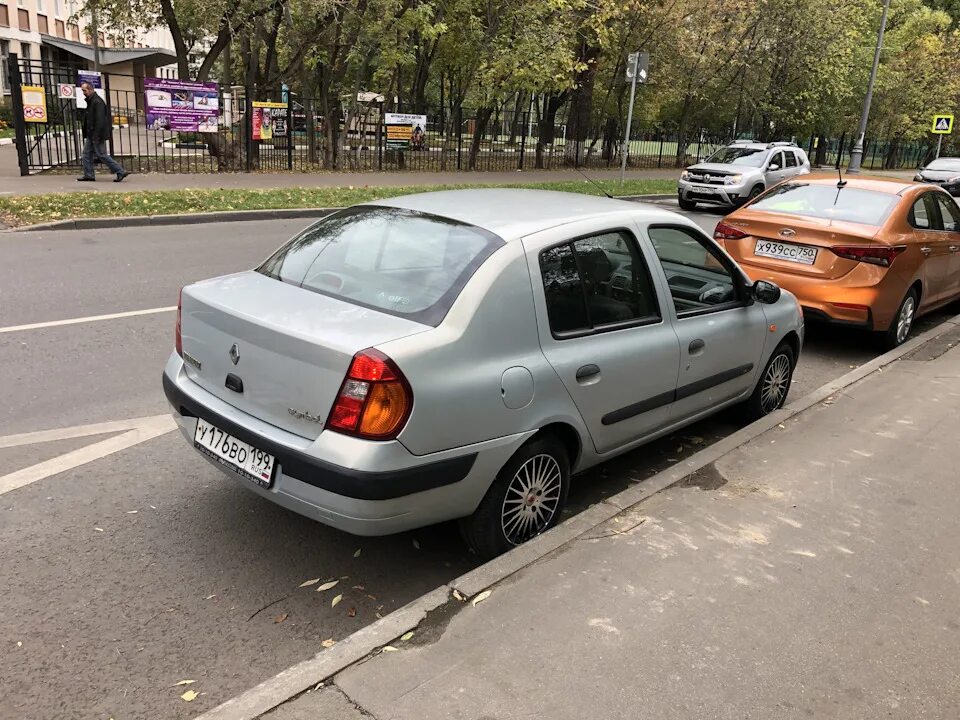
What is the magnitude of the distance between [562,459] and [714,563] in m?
0.79

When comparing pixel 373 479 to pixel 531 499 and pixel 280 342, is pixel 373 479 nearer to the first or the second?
pixel 280 342

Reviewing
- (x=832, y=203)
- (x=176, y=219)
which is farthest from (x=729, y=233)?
(x=176, y=219)

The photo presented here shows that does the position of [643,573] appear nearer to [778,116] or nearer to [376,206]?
[376,206]

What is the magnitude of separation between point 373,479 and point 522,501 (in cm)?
88

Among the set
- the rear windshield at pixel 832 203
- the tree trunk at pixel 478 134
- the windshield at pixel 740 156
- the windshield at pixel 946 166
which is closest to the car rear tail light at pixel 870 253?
the rear windshield at pixel 832 203

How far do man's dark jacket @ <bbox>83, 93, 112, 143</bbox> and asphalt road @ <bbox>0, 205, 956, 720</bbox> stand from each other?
10897 millimetres

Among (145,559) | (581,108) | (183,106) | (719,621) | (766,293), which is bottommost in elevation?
(145,559)

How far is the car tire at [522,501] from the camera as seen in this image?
341 centimetres

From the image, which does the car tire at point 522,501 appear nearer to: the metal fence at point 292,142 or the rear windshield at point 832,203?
the rear windshield at point 832,203

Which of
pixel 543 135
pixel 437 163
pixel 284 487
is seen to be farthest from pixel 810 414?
pixel 543 135

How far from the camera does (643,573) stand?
10.8ft

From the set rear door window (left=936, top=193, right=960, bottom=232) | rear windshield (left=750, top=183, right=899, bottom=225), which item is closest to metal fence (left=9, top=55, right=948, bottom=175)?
rear door window (left=936, top=193, right=960, bottom=232)

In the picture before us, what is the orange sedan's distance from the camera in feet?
23.1

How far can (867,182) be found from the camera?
7996mm
